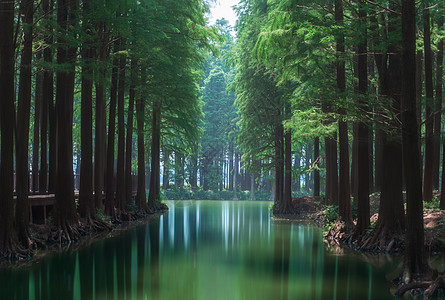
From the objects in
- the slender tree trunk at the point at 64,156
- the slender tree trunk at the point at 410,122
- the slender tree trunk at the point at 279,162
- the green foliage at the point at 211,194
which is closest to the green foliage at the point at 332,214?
the slender tree trunk at the point at 279,162

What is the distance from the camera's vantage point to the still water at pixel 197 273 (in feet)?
29.8

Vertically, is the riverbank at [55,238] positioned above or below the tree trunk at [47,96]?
below

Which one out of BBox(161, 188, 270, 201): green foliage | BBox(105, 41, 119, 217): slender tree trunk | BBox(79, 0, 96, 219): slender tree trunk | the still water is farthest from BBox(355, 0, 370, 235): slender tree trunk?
BBox(161, 188, 270, 201): green foliage

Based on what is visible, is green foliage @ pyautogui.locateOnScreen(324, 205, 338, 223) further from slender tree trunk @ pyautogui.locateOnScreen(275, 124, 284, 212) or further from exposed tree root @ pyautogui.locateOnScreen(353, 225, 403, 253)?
slender tree trunk @ pyautogui.locateOnScreen(275, 124, 284, 212)

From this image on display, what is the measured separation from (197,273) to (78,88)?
1919 centimetres

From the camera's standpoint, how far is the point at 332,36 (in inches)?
508

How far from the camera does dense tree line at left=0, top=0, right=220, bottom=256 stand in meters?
12.7

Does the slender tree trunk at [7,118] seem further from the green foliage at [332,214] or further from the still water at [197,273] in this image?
the green foliage at [332,214]

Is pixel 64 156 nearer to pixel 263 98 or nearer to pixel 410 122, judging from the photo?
pixel 410 122

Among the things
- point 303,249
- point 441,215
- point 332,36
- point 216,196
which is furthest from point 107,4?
point 216,196

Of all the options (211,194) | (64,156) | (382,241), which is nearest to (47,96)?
(64,156)

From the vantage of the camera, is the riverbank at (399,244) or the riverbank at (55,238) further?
the riverbank at (55,238)

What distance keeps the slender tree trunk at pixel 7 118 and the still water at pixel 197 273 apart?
4.53 ft

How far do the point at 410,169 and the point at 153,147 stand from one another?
2471cm
